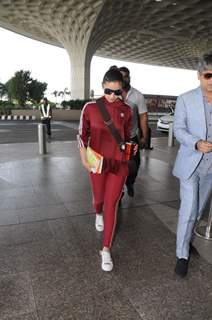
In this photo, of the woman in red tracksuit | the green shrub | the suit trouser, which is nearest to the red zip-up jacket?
the woman in red tracksuit

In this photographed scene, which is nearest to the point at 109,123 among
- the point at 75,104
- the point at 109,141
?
the point at 109,141

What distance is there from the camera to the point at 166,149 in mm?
10242

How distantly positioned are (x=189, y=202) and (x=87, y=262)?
1.14 metres

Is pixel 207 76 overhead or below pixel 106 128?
overhead

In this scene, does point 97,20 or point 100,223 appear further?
point 97,20

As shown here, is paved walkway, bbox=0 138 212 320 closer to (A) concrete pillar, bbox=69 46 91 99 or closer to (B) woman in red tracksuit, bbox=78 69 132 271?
(B) woman in red tracksuit, bbox=78 69 132 271

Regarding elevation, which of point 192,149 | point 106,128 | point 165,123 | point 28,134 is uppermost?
point 106,128

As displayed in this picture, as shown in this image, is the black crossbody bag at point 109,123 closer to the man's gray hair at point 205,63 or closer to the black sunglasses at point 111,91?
the black sunglasses at point 111,91

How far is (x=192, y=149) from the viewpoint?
2549 mm

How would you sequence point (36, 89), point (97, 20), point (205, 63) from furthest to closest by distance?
point (36, 89) → point (97, 20) → point (205, 63)

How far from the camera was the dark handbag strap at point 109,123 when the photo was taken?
104 inches

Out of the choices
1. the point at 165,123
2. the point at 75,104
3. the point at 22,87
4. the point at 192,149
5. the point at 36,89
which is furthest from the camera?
the point at 36,89

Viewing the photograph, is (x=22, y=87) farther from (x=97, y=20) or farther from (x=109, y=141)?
(x=109, y=141)

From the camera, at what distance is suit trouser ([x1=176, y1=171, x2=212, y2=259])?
103 inches
